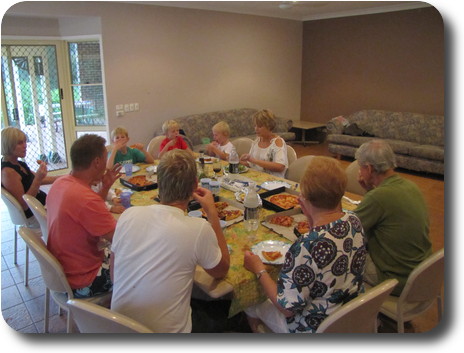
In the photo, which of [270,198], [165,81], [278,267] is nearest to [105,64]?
[165,81]

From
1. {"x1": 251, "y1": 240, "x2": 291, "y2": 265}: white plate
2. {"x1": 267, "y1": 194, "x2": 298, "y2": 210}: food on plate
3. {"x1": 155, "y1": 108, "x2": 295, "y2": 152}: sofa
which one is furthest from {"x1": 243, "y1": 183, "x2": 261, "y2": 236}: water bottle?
{"x1": 155, "y1": 108, "x2": 295, "y2": 152}: sofa

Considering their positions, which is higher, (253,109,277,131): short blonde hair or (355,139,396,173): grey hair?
(253,109,277,131): short blonde hair

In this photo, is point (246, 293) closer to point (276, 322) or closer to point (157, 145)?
point (276, 322)

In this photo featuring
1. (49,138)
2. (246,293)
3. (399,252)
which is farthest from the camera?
(49,138)

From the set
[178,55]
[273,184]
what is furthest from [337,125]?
[273,184]

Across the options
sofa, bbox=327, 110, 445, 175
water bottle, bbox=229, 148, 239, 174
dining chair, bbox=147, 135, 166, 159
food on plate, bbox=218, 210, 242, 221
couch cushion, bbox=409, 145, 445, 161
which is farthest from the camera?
sofa, bbox=327, 110, 445, 175

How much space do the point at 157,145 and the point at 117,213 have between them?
1.79m

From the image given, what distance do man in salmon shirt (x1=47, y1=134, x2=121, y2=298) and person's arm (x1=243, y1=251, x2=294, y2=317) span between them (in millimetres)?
654

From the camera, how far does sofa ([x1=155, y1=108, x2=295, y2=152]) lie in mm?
5781

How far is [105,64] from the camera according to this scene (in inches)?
196

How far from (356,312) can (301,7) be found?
584 centimetres

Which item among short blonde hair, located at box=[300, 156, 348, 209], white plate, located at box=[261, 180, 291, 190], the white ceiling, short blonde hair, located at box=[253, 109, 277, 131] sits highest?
the white ceiling

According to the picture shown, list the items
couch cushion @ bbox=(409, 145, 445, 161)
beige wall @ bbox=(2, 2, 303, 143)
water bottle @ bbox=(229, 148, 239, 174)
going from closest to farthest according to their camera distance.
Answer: water bottle @ bbox=(229, 148, 239, 174) → beige wall @ bbox=(2, 2, 303, 143) → couch cushion @ bbox=(409, 145, 445, 161)

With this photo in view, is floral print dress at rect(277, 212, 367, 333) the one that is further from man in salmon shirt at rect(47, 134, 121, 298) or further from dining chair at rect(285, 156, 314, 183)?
dining chair at rect(285, 156, 314, 183)
